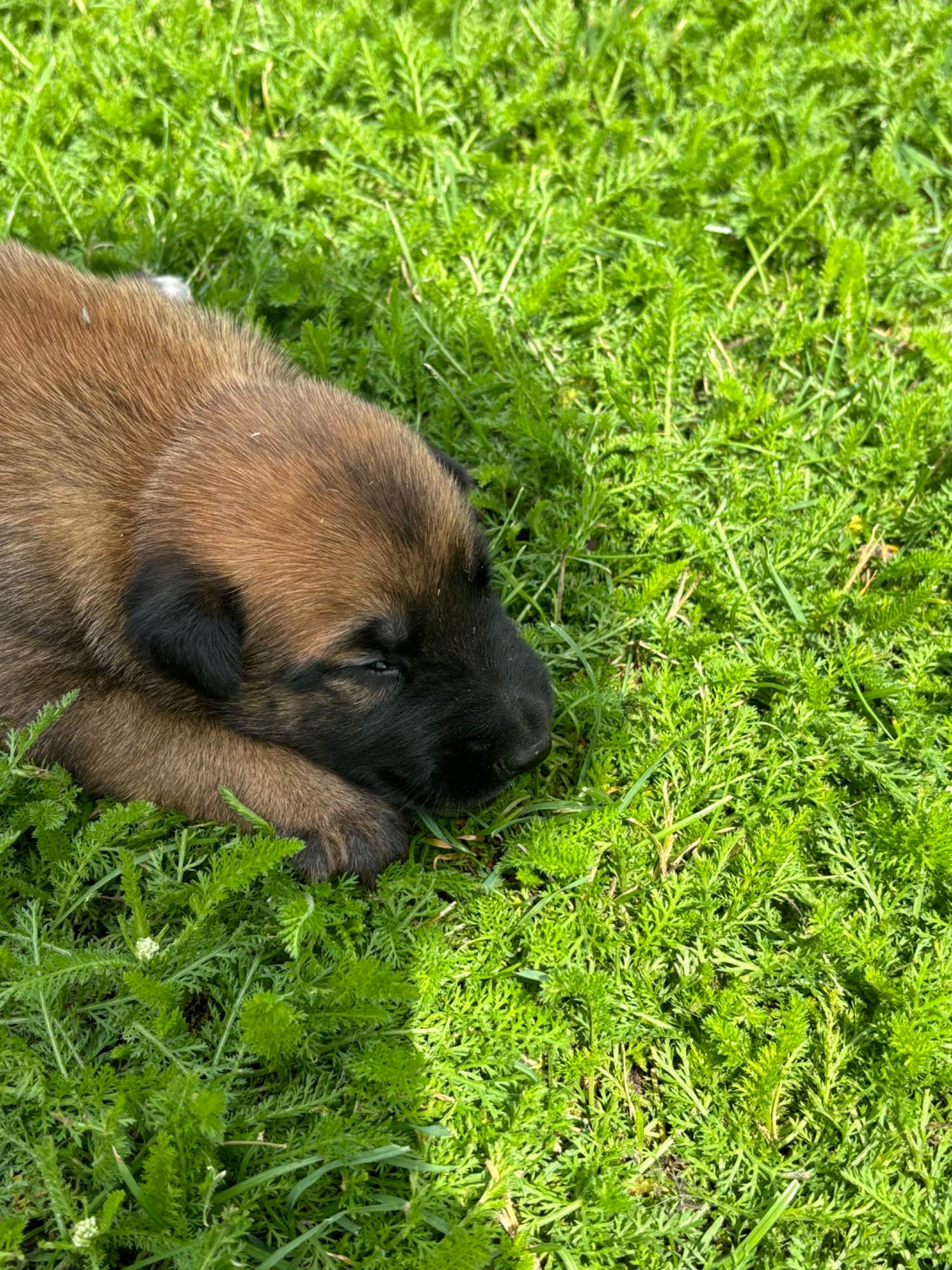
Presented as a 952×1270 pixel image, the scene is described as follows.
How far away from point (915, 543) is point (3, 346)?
3.70 m

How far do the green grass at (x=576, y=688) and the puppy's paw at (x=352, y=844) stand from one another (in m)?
0.11

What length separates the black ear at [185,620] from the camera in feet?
10.4

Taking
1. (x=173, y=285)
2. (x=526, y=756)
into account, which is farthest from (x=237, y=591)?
(x=173, y=285)

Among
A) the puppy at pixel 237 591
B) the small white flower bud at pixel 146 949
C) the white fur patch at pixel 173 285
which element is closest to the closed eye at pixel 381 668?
the puppy at pixel 237 591

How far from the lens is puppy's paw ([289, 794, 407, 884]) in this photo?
3.62 meters

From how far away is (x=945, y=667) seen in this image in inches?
167

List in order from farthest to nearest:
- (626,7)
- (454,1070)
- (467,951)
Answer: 1. (626,7)
2. (467,951)
3. (454,1070)

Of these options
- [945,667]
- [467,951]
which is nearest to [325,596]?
[467,951]

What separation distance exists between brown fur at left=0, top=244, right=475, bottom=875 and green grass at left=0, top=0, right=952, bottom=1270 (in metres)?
0.27

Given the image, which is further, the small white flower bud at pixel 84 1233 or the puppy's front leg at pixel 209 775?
the puppy's front leg at pixel 209 775

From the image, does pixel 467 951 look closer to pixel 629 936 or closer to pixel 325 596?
pixel 629 936

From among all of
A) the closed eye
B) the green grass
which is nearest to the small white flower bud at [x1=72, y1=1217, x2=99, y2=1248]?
the green grass

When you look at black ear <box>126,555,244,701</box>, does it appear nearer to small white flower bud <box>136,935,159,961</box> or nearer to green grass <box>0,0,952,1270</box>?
green grass <box>0,0,952,1270</box>

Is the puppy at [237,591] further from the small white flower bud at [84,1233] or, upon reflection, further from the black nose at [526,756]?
the small white flower bud at [84,1233]
